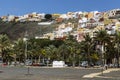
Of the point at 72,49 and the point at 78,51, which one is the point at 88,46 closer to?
the point at 78,51

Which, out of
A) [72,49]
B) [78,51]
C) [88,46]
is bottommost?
[78,51]

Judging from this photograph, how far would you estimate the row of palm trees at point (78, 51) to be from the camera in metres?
137

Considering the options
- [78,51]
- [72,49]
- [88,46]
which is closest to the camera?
[88,46]

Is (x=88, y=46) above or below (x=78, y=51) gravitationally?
above

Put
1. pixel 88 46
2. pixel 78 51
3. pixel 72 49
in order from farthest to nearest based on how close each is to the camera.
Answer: pixel 72 49, pixel 78 51, pixel 88 46

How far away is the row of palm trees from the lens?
137 m

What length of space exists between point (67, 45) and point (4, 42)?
25.4 m

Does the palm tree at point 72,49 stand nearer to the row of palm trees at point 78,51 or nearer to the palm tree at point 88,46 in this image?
the row of palm trees at point 78,51

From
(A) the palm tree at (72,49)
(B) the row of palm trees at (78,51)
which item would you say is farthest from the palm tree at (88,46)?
(A) the palm tree at (72,49)

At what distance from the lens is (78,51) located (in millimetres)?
145875

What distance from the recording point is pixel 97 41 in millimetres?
139125

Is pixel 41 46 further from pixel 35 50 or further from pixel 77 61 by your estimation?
pixel 77 61

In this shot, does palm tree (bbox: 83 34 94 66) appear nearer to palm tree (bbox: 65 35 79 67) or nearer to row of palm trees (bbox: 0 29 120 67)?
row of palm trees (bbox: 0 29 120 67)

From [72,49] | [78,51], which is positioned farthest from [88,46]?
[72,49]
